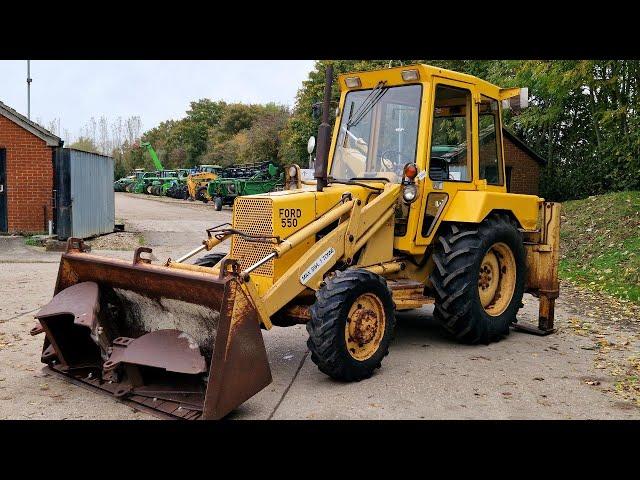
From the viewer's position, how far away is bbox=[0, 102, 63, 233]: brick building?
15438 mm

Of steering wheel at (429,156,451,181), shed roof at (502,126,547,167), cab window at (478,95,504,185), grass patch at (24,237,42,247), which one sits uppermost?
shed roof at (502,126,547,167)

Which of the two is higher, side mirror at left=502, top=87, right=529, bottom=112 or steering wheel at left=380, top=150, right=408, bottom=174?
side mirror at left=502, top=87, right=529, bottom=112

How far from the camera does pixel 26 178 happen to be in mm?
15555

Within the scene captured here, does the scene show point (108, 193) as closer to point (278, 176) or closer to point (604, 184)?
point (278, 176)

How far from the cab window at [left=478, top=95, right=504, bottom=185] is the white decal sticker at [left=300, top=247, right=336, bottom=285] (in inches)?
94.6

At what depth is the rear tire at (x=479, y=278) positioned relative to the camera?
6.56 metres

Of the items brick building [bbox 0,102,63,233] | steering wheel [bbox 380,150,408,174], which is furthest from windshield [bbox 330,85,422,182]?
brick building [bbox 0,102,63,233]

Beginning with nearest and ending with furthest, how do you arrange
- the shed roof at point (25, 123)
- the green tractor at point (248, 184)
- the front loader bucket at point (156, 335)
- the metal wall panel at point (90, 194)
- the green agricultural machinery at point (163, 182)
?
the front loader bucket at point (156, 335)
the shed roof at point (25, 123)
the metal wall panel at point (90, 194)
the green tractor at point (248, 184)
the green agricultural machinery at point (163, 182)

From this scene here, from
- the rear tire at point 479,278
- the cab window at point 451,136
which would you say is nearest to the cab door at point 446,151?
the cab window at point 451,136

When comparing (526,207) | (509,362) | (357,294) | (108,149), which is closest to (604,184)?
(526,207)

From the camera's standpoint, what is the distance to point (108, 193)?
60.8 ft

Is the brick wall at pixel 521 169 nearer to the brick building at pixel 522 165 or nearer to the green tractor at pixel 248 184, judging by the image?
the brick building at pixel 522 165

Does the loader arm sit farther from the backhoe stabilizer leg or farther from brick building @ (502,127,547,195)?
brick building @ (502,127,547,195)

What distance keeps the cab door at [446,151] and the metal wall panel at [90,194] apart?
1135cm
